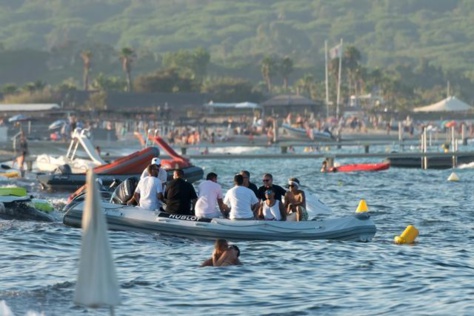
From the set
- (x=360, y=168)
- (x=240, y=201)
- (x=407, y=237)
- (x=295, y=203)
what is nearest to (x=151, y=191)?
(x=240, y=201)

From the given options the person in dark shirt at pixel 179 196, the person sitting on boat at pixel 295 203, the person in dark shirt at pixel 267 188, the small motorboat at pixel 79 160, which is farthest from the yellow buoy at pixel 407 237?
the small motorboat at pixel 79 160

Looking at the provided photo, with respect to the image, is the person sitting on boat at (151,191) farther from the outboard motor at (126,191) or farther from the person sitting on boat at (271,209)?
the person sitting on boat at (271,209)

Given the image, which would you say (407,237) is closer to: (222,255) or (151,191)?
(151,191)

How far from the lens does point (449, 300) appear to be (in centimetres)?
1791

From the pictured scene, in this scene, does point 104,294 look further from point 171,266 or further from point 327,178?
point 327,178

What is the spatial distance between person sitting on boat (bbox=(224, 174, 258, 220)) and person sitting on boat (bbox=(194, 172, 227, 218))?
0.64ft

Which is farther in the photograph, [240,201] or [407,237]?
[407,237]

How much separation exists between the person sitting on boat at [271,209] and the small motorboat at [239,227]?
258 millimetres

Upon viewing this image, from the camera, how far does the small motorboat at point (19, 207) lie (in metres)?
28.1

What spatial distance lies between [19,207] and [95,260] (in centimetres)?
1702

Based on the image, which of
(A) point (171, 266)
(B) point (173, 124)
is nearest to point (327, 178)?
(A) point (171, 266)

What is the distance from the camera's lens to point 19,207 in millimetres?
28578

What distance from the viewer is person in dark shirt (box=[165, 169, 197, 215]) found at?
77.8ft

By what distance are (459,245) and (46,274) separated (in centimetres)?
852
